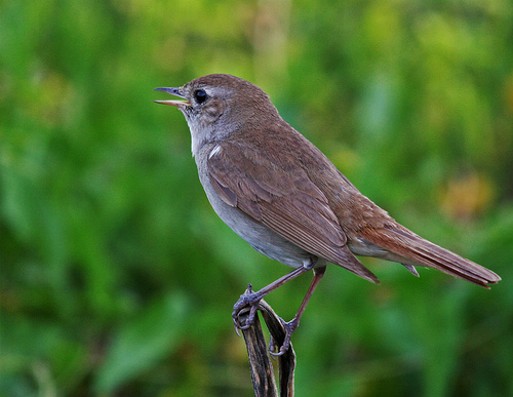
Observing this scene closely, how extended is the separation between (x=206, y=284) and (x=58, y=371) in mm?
1116

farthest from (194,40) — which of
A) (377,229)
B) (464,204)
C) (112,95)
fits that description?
(377,229)

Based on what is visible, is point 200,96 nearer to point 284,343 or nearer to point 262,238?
point 262,238

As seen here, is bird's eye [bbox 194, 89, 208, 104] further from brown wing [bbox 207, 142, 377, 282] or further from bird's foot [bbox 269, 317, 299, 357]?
bird's foot [bbox 269, 317, 299, 357]

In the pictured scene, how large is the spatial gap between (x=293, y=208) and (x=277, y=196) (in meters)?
0.10

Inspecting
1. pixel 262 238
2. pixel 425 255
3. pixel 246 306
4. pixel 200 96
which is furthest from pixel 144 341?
A: pixel 425 255

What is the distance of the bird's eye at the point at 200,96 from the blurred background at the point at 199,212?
0.97m

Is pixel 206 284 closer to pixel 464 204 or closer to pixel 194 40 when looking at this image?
pixel 464 204

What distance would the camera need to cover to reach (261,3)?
761 centimetres

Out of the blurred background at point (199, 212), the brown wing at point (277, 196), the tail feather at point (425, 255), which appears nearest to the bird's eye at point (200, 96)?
the brown wing at point (277, 196)

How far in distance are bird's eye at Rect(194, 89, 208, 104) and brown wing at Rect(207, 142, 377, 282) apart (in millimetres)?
432

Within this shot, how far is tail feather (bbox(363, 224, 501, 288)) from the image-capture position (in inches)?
137

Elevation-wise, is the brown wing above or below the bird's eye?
below

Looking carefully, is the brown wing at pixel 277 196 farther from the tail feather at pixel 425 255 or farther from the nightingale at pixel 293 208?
the tail feather at pixel 425 255

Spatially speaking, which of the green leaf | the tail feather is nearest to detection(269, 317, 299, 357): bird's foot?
the tail feather
